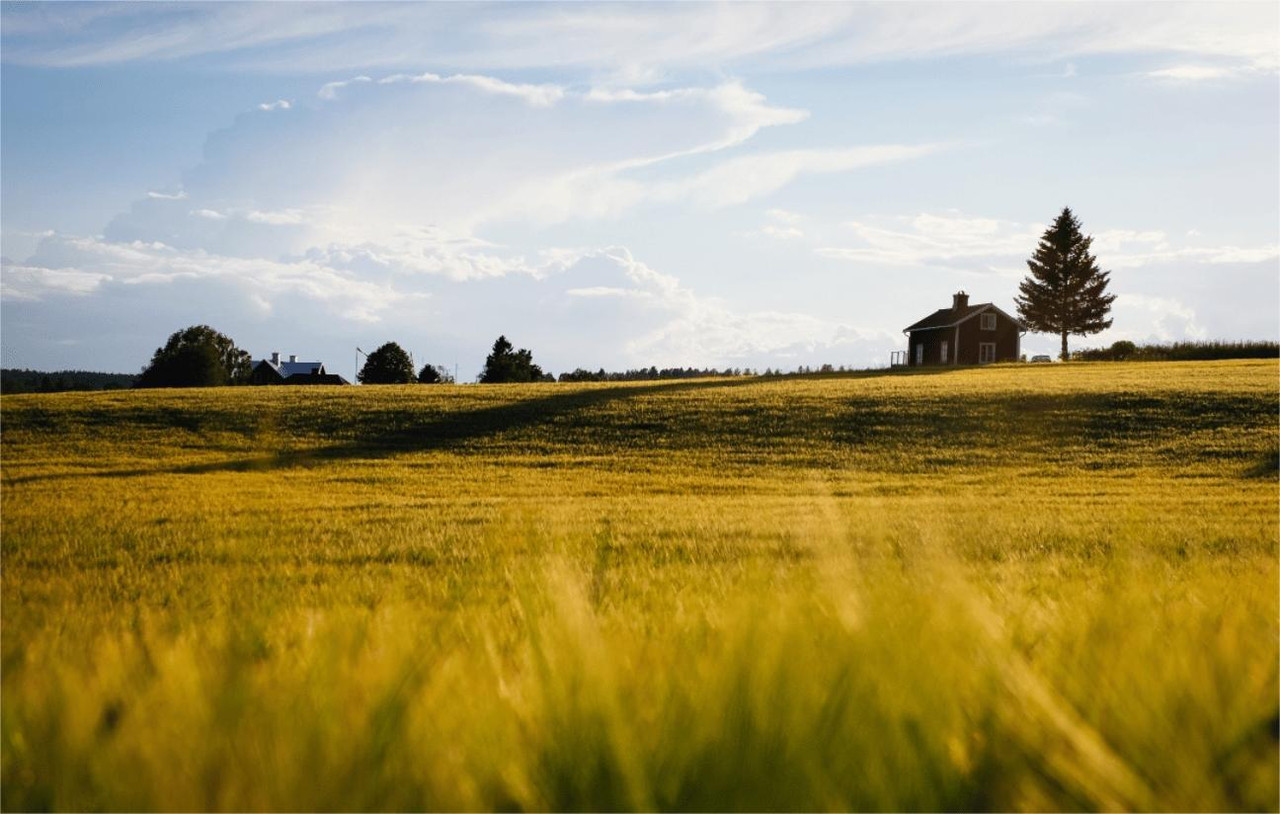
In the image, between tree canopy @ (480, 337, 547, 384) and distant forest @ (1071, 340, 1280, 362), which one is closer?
distant forest @ (1071, 340, 1280, 362)

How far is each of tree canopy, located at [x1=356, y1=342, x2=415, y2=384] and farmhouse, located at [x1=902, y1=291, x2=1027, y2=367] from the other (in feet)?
161

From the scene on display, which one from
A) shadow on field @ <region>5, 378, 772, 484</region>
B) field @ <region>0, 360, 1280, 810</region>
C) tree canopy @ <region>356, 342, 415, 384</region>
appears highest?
A: tree canopy @ <region>356, 342, 415, 384</region>

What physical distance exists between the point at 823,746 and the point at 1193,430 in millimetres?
33283

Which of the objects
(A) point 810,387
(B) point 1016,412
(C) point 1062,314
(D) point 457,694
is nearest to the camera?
(D) point 457,694

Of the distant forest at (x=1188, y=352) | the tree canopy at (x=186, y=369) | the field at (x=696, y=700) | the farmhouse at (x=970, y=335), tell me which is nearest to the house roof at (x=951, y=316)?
the farmhouse at (x=970, y=335)

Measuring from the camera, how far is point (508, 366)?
8188 centimetres

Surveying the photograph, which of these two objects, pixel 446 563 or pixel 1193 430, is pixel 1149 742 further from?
pixel 1193 430

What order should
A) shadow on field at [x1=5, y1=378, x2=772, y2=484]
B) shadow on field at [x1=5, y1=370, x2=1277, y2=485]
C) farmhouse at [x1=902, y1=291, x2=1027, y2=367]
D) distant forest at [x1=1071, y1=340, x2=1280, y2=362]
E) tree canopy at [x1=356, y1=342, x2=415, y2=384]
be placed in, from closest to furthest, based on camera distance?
shadow on field at [x1=5, y1=378, x2=772, y2=484] < shadow on field at [x1=5, y1=370, x2=1277, y2=485] < distant forest at [x1=1071, y1=340, x2=1280, y2=362] < farmhouse at [x1=902, y1=291, x2=1027, y2=367] < tree canopy at [x1=356, y1=342, x2=415, y2=384]

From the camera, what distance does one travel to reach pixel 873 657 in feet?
3.76

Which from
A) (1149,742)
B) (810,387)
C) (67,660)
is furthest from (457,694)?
(810,387)

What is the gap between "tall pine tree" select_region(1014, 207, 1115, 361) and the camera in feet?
304

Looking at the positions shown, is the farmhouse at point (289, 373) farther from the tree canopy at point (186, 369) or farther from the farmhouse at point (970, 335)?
the farmhouse at point (970, 335)

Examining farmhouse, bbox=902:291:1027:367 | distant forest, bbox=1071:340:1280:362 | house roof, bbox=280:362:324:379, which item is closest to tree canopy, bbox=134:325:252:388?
house roof, bbox=280:362:324:379

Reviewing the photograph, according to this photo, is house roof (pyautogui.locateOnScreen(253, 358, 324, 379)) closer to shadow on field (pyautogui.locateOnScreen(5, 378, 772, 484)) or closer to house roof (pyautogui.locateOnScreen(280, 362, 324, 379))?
house roof (pyautogui.locateOnScreen(280, 362, 324, 379))
